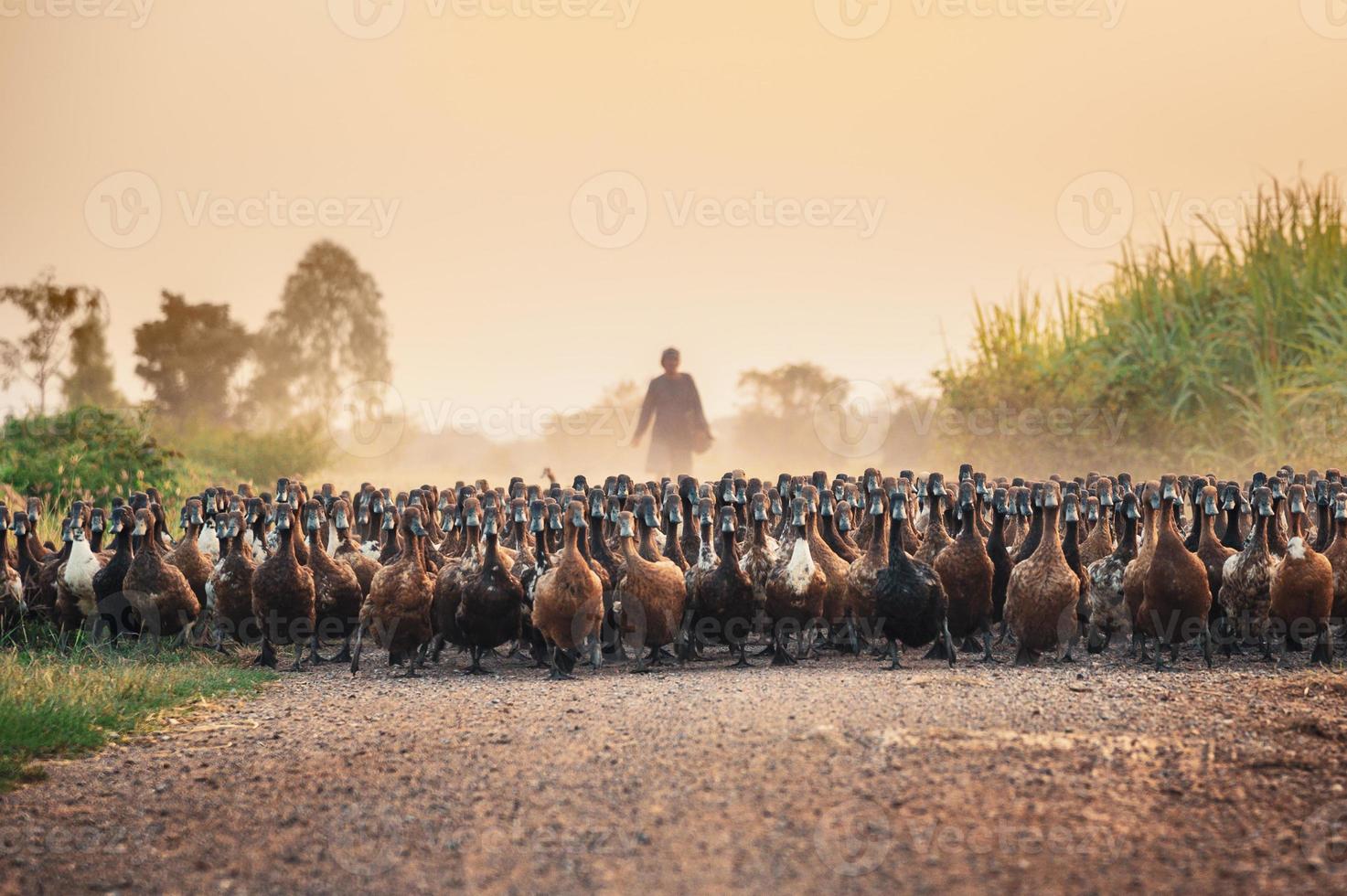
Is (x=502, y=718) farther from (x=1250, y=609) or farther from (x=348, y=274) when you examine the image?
(x=348, y=274)

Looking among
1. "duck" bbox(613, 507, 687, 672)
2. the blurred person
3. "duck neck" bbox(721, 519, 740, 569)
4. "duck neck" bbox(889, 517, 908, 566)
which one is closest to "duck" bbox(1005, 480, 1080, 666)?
"duck neck" bbox(889, 517, 908, 566)

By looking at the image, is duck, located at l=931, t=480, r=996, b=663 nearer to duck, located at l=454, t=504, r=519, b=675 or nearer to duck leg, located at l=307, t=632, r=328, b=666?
duck, located at l=454, t=504, r=519, b=675

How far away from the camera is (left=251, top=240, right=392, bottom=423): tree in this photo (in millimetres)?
50219

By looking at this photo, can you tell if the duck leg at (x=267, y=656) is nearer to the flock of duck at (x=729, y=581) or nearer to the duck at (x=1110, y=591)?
the flock of duck at (x=729, y=581)

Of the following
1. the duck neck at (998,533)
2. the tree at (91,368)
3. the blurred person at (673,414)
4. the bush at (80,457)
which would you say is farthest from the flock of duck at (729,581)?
the tree at (91,368)

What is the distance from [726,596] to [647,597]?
0.69m

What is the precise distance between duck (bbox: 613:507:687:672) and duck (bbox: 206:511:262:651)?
3233 mm

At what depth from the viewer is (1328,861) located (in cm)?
609

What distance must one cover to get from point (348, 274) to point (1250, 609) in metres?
44.5

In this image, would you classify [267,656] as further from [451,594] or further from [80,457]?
[80,457]

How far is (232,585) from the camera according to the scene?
11.4 metres

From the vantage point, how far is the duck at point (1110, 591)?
11.1 metres

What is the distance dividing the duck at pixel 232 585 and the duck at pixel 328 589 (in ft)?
1.75

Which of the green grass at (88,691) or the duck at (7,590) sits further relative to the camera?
the duck at (7,590)
